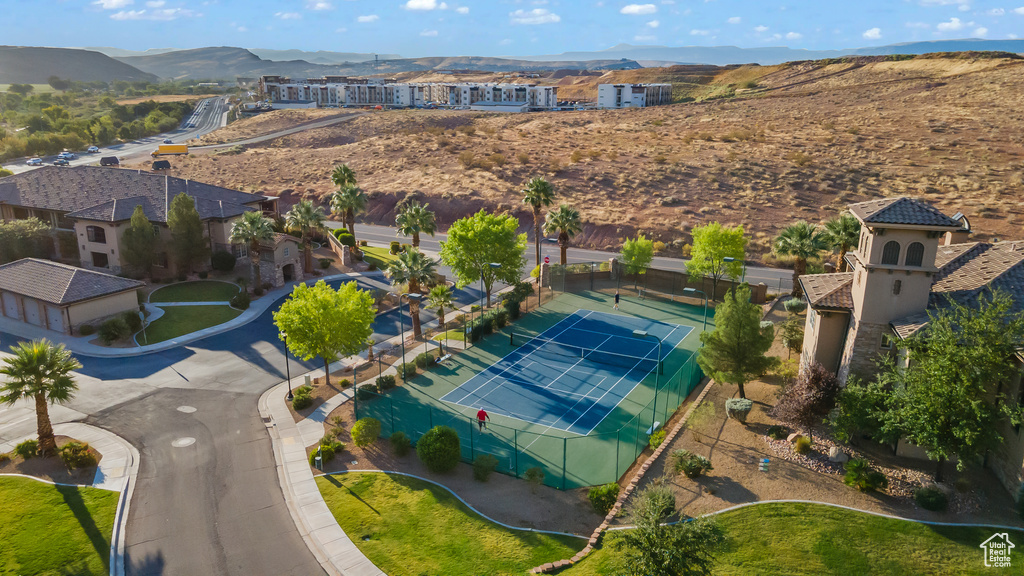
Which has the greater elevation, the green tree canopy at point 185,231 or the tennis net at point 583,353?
the green tree canopy at point 185,231

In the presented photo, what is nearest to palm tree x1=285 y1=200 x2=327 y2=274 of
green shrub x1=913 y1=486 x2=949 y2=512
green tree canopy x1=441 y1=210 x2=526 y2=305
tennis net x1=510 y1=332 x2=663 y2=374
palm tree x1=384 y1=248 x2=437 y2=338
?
green tree canopy x1=441 y1=210 x2=526 y2=305

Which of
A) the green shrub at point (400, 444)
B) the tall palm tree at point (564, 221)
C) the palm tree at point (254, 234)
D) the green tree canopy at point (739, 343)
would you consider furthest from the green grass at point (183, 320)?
the green tree canopy at point (739, 343)

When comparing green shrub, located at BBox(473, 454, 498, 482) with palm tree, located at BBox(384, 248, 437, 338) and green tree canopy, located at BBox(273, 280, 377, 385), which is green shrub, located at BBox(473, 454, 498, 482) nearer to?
green tree canopy, located at BBox(273, 280, 377, 385)

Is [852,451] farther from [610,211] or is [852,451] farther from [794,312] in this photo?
[610,211]

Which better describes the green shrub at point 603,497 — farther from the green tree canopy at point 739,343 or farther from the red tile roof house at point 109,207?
the red tile roof house at point 109,207

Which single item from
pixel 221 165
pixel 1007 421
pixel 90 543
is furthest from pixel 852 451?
pixel 221 165

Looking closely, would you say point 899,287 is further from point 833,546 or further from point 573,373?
point 573,373

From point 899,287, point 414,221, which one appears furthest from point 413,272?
point 899,287
